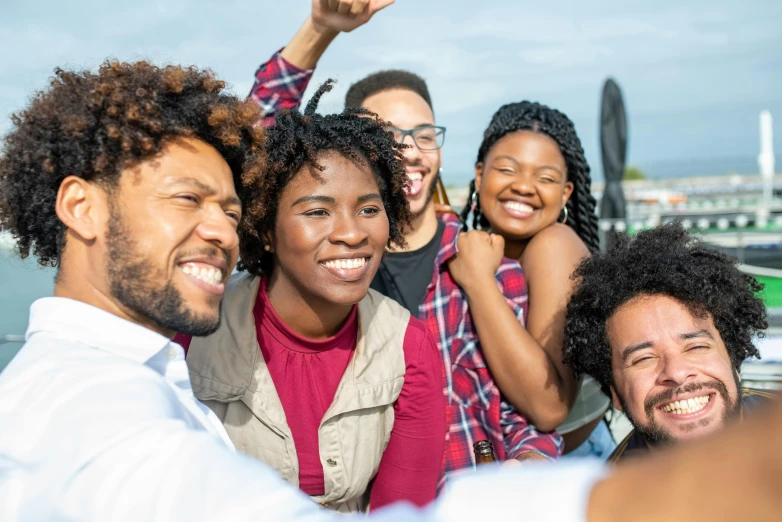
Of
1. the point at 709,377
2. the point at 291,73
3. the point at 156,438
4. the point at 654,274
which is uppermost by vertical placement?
the point at 291,73

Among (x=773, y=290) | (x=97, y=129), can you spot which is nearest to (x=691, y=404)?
(x=97, y=129)

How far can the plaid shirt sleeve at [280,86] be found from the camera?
3.26 meters

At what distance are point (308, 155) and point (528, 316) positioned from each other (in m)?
1.21

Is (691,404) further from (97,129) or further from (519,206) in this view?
(97,129)

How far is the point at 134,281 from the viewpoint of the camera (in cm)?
160

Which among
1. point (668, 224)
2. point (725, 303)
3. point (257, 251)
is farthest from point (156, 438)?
point (668, 224)

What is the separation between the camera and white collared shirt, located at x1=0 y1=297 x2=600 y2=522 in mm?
964

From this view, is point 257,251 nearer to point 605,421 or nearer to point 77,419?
point 77,419

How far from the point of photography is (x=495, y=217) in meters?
3.30

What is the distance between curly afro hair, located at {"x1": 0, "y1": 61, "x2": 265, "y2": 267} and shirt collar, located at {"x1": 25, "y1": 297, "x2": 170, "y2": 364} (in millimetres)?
341

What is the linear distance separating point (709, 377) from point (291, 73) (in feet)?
7.58

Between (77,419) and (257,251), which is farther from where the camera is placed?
(257,251)

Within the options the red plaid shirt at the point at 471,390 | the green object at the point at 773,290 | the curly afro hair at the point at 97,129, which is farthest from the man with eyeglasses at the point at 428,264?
the green object at the point at 773,290

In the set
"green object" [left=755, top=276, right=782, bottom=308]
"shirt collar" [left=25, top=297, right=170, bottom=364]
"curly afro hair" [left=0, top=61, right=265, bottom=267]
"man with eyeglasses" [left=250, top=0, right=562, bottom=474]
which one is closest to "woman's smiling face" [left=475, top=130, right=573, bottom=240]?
"man with eyeglasses" [left=250, top=0, right=562, bottom=474]
